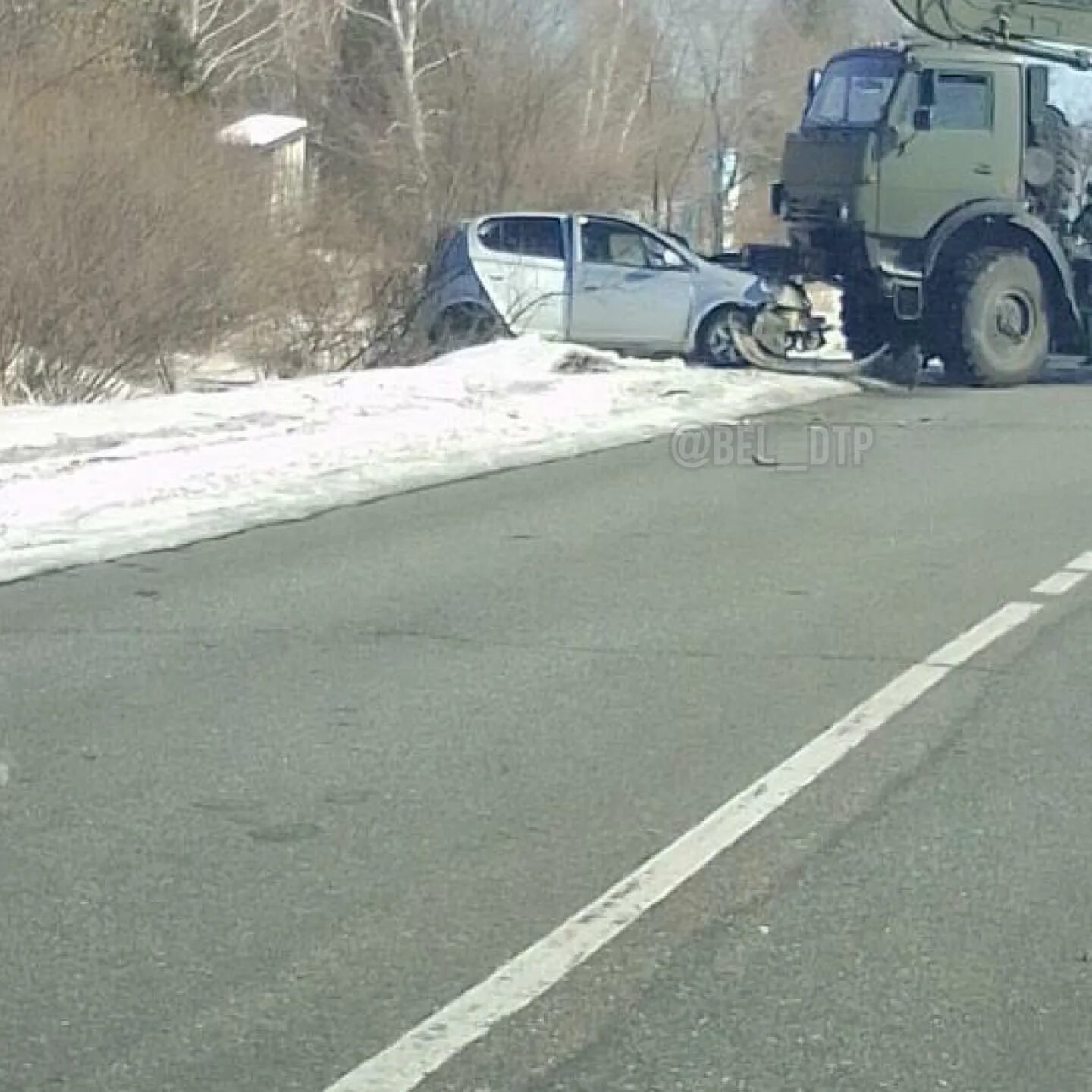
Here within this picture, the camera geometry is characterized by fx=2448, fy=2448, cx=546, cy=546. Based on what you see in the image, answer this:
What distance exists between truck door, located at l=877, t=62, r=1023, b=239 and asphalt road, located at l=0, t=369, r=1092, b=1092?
951cm

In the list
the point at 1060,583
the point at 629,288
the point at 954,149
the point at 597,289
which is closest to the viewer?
the point at 1060,583

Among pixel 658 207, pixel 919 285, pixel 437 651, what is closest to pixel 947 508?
pixel 437 651

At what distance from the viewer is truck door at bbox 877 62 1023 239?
21.3 metres

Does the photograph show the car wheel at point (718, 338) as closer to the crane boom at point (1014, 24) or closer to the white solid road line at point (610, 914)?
the crane boom at point (1014, 24)

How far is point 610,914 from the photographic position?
5.93 metres

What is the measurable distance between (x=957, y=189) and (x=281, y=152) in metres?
11.1

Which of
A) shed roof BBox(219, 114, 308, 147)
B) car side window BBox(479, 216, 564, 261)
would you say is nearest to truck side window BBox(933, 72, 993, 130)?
car side window BBox(479, 216, 564, 261)

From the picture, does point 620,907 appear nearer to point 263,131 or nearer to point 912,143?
point 912,143

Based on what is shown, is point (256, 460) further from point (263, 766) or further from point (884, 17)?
point (884, 17)

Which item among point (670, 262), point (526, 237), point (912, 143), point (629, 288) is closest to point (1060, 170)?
point (912, 143)

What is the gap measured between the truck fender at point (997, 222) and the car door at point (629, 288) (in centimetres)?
288

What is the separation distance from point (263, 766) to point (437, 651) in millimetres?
2008

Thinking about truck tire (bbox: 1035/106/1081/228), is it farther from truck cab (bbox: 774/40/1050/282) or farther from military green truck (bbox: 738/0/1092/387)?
truck cab (bbox: 774/40/1050/282)

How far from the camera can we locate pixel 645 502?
14.2 m
